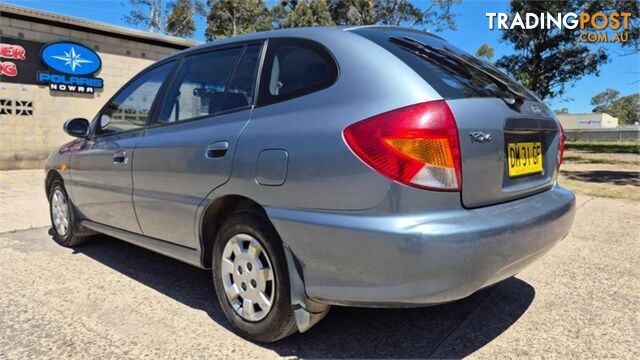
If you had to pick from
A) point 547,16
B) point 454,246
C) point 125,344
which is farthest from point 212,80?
point 547,16

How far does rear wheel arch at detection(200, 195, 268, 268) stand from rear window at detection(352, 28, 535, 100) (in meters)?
1.07

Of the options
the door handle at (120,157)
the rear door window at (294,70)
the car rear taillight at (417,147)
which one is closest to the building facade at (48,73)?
the door handle at (120,157)

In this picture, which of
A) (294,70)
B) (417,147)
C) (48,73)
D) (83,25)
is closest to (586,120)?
(83,25)

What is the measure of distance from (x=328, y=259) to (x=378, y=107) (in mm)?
717

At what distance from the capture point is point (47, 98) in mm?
11805

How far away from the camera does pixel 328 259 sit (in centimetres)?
208

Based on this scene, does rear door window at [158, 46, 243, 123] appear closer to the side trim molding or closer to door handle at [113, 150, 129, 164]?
door handle at [113, 150, 129, 164]

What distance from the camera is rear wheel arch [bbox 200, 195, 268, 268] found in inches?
98.9

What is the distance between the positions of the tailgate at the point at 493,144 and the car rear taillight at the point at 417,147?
0.06 metres

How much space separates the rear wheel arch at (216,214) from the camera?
2512 mm

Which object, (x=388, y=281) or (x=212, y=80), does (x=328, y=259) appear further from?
(x=212, y=80)

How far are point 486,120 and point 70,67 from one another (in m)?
12.5

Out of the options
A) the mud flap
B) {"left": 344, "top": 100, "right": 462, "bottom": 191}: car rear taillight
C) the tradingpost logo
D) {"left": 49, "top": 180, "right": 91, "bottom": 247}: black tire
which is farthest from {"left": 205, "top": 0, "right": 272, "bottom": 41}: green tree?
{"left": 344, "top": 100, "right": 462, "bottom": 191}: car rear taillight

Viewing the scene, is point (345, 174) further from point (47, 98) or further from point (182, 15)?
point (182, 15)
